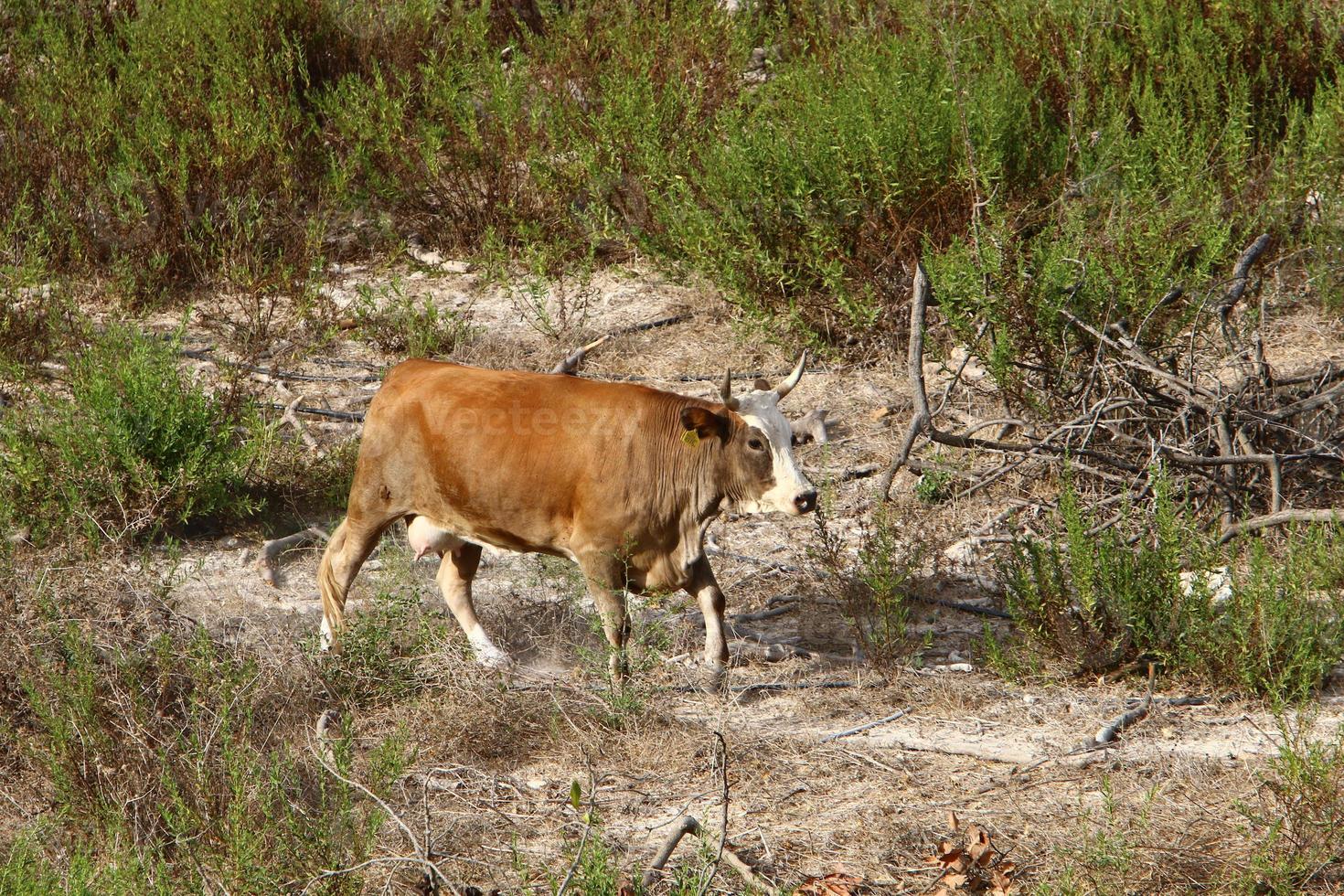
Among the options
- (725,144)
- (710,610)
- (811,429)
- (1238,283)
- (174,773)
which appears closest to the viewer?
(174,773)

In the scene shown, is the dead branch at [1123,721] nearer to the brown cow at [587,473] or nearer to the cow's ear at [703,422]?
the brown cow at [587,473]

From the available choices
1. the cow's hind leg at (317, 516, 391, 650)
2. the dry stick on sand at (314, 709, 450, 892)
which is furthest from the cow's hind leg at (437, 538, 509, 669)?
the dry stick on sand at (314, 709, 450, 892)

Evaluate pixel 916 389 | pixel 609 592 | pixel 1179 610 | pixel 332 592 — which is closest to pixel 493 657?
pixel 609 592

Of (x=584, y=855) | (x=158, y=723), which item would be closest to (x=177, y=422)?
(x=158, y=723)

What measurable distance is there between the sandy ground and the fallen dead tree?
53cm

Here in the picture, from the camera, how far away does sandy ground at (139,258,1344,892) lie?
4555 mm

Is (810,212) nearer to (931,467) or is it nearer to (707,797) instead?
(931,467)

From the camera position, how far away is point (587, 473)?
5.80 metres

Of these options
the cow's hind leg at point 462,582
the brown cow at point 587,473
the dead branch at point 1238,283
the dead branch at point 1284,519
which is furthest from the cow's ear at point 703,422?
the dead branch at point 1238,283

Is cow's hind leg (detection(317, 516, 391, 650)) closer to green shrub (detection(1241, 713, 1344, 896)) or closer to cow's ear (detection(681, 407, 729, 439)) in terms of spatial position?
cow's ear (detection(681, 407, 729, 439))

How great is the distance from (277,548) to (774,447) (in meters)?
2.72

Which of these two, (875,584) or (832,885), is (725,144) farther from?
(832,885)

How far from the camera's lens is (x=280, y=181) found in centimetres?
1022

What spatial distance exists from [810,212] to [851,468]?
1642 millimetres
